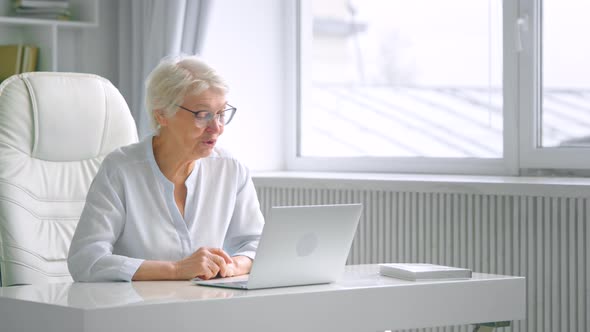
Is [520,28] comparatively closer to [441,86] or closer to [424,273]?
[441,86]

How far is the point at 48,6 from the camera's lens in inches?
148

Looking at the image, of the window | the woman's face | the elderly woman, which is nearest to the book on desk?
the elderly woman

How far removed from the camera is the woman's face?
2.20m

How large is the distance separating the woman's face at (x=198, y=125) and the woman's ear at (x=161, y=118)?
46 mm

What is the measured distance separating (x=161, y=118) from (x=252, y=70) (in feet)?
5.50

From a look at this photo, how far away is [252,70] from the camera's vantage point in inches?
154

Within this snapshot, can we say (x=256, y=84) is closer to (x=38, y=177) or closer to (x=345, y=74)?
(x=345, y=74)

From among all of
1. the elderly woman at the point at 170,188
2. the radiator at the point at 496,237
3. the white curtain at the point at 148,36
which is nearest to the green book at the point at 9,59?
the white curtain at the point at 148,36

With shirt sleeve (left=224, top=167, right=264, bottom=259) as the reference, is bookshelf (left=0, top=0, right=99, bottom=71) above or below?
above

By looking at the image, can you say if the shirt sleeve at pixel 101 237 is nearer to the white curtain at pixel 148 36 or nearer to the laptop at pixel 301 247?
the laptop at pixel 301 247

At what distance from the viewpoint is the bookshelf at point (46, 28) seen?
3719 mm

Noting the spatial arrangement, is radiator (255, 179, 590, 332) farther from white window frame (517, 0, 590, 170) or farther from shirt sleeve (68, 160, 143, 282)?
shirt sleeve (68, 160, 143, 282)

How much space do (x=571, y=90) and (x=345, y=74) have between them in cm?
105

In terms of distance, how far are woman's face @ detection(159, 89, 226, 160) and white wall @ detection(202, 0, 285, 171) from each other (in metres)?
1.56
